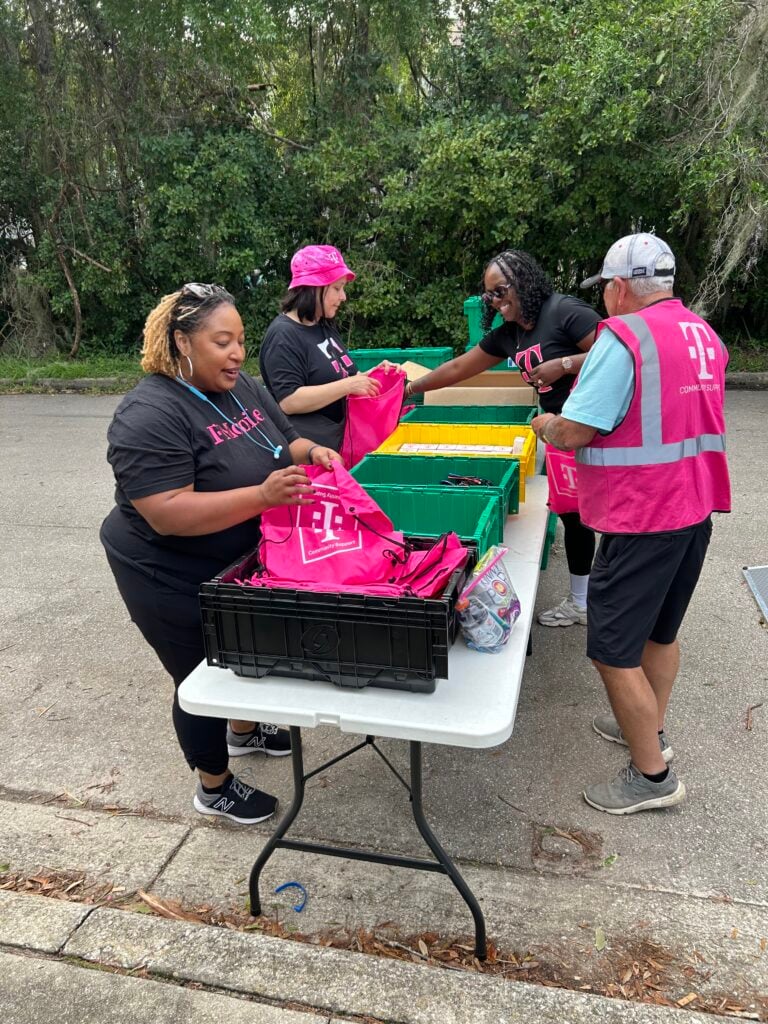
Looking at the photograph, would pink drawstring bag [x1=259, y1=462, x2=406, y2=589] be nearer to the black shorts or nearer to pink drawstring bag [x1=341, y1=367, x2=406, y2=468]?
the black shorts

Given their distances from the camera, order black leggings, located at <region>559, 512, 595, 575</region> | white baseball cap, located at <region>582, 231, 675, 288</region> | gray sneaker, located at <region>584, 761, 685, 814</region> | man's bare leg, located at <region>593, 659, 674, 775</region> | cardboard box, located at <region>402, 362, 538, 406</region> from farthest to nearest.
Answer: cardboard box, located at <region>402, 362, 538, 406</region> < black leggings, located at <region>559, 512, 595, 575</region> < gray sneaker, located at <region>584, 761, 685, 814</region> < man's bare leg, located at <region>593, 659, 674, 775</region> < white baseball cap, located at <region>582, 231, 675, 288</region>

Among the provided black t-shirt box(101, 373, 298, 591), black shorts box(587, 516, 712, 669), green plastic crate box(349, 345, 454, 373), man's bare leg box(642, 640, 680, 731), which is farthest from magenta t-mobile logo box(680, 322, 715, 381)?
green plastic crate box(349, 345, 454, 373)

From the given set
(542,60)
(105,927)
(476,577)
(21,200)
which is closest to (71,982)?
(105,927)

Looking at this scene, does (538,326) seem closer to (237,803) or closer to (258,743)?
(258,743)

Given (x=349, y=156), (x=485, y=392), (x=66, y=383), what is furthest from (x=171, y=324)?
(x=66, y=383)

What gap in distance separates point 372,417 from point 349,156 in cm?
786

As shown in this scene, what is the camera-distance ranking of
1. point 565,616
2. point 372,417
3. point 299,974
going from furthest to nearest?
point 565,616
point 372,417
point 299,974

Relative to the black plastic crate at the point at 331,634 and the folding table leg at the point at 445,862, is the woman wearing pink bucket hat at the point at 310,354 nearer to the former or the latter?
the black plastic crate at the point at 331,634

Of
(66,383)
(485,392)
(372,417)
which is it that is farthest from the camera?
(66,383)

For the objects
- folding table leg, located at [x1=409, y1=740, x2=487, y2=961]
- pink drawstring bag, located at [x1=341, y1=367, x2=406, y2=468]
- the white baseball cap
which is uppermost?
the white baseball cap

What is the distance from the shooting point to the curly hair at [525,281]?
3328 millimetres

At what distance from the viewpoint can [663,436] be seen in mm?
2277

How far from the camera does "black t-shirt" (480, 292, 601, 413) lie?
3311mm

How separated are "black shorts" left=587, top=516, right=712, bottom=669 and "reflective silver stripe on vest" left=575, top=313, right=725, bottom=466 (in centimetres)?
24
